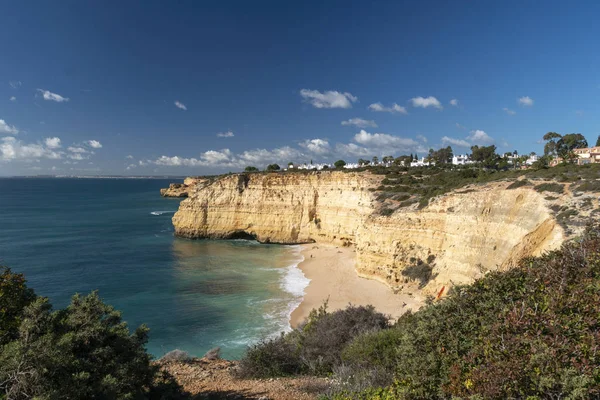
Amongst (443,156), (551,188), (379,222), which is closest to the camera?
(551,188)

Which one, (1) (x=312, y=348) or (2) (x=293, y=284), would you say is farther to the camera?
(2) (x=293, y=284)

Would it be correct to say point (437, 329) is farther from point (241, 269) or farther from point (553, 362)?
point (241, 269)

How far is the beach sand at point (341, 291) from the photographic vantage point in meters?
21.8

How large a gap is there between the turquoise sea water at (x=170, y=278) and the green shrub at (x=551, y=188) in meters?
16.1

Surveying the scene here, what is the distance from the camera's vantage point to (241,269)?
32781mm

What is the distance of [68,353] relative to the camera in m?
5.92

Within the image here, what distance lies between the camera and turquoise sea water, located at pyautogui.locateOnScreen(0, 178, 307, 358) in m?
20.2

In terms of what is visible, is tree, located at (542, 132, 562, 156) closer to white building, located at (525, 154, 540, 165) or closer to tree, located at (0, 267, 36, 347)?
white building, located at (525, 154, 540, 165)

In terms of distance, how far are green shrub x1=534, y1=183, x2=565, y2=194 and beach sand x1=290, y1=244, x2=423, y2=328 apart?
9313mm

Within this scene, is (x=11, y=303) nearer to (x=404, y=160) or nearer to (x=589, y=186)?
(x=589, y=186)

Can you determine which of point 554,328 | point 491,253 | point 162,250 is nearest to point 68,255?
point 162,250

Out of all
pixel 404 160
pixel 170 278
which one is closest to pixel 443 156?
pixel 404 160

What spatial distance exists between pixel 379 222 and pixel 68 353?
23908 mm

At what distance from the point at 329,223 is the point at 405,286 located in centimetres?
1900
